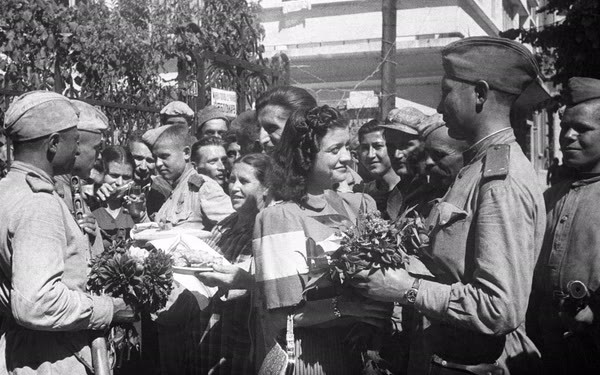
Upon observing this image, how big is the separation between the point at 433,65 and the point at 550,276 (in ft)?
48.2

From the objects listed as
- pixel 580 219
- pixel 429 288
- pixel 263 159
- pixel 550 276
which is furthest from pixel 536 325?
pixel 263 159

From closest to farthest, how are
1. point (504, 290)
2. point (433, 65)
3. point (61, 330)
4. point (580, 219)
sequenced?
point (504, 290), point (61, 330), point (580, 219), point (433, 65)

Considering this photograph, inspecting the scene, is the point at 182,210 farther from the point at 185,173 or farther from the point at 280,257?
the point at 280,257

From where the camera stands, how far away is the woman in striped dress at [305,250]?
3.52m

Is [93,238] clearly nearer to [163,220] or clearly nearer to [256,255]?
[256,255]

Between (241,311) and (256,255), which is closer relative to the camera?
(256,255)

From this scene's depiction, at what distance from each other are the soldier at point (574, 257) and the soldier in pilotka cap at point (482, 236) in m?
0.86

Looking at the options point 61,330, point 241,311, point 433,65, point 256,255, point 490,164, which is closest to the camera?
point 490,164

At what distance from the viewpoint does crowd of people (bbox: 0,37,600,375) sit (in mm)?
2879

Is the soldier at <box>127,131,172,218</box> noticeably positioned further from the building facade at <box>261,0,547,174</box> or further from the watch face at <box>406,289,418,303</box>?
the building facade at <box>261,0,547,174</box>

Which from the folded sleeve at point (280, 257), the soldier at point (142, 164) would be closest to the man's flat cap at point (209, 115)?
the soldier at point (142, 164)

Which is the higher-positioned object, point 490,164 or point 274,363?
point 490,164

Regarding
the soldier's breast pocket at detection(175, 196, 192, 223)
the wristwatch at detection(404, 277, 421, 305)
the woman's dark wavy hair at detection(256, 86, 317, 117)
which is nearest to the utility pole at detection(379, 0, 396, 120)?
the soldier's breast pocket at detection(175, 196, 192, 223)

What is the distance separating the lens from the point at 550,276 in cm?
405
